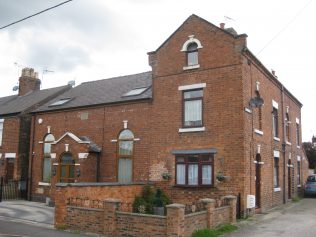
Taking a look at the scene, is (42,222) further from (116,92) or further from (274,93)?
(274,93)

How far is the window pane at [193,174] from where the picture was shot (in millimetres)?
17953

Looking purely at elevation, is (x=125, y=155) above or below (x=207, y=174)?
above

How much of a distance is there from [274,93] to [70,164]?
12.1 m

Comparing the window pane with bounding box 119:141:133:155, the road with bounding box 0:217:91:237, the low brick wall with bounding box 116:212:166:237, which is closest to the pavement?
Answer: the road with bounding box 0:217:91:237

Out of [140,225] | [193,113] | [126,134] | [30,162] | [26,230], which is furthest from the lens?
[30,162]

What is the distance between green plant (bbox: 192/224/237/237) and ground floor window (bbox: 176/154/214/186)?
342 cm

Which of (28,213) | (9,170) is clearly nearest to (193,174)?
(28,213)

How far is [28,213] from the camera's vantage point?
1841 centimetres

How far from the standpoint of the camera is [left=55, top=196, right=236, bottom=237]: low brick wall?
38.6ft

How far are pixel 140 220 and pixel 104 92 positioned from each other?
44.1ft

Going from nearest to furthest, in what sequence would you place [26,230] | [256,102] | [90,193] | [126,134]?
1. [26,230]
2. [90,193]
3. [256,102]
4. [126,134]

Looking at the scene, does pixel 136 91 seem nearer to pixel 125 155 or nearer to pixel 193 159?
pixel 125 155

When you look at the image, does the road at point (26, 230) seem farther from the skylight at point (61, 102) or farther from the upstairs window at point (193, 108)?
the skylight at point (61, 102)

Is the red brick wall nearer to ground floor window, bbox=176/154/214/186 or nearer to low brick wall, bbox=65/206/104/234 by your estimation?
ground floor window, bbox=176/154/214/186
